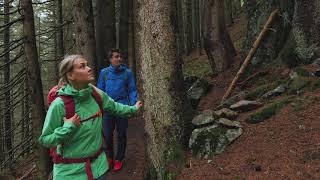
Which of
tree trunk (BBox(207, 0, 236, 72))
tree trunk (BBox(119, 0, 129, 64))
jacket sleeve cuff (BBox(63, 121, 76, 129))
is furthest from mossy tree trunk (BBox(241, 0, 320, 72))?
jacket sleeve cuff (BBox(63, 121, 76, 129))

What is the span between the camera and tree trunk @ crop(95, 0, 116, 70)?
1282cm

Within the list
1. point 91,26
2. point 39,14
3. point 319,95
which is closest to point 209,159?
point 319,95

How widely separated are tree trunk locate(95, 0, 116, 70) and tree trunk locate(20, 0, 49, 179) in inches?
173

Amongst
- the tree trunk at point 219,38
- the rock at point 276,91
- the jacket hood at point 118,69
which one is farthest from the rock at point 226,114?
the tree trunk at point 219,38

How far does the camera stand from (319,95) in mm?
6641

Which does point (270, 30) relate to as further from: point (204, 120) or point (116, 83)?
point (116, 83)

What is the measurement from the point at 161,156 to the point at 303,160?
6.89 feet

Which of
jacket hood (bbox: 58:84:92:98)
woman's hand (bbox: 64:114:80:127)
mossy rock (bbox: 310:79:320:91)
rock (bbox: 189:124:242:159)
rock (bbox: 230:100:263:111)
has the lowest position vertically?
rock (bbox: 189:124:242:159)

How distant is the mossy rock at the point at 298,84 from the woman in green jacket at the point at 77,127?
435 centimetres

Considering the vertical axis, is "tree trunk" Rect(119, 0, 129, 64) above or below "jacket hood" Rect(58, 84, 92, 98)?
above

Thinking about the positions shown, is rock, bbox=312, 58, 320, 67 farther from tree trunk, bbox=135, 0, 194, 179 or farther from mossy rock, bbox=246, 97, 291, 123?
tree trunk, bbox=135, 0, 194, 179

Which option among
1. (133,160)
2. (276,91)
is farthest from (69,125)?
(276,91)

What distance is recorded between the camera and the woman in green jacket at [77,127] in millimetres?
3750

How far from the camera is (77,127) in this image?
3.84 m
